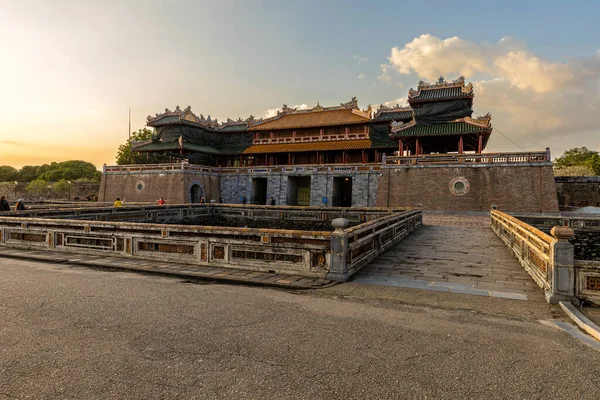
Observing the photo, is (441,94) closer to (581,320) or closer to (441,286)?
(441,286)

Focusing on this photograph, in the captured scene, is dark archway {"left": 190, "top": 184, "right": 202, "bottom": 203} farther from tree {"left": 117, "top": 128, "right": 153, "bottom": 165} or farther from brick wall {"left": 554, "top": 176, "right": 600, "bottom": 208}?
brick wall {"left": 554, "top": 176, "right": 600, "bottom": 208}

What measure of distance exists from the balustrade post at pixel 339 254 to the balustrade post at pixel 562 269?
12.0 ft

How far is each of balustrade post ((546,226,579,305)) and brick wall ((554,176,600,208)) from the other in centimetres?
3021

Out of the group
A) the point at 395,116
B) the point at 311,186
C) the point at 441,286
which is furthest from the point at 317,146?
the point at 441,286

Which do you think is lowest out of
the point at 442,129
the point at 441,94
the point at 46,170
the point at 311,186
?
the point at 311,186

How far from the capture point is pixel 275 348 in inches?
151

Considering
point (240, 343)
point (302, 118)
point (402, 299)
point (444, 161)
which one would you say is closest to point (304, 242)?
point (402, 299)

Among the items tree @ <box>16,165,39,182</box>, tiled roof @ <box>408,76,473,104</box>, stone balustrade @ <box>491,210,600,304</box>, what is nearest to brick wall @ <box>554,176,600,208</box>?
tiled roof @ <box>408,76,473,104</box>

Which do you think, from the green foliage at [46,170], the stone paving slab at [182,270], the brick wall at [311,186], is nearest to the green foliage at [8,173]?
the green foliage at [46,170]

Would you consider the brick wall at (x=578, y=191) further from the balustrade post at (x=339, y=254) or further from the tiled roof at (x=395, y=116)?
the balustrade post at (x=339, y=254)

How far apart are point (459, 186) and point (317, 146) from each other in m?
16.1

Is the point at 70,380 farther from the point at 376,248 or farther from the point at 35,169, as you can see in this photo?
the point at 35,169

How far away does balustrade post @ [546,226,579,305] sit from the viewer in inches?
222

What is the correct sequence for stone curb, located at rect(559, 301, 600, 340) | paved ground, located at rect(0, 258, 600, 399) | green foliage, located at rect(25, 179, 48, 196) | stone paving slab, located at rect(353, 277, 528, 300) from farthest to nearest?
1. green foliage, located at rect(25, 179, 48, 196)
2. stone paving slab, located at rect(353, 277, 528, 300)
3. stone curb, located at rect(559, 301, 600, 340)
4. paved ground, located at rect(0, 258, 600, 399)
